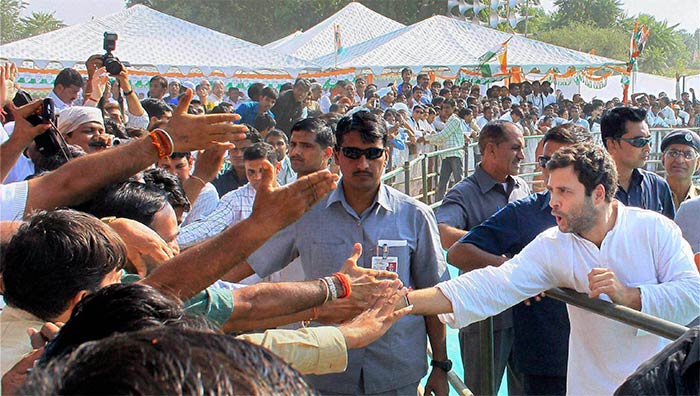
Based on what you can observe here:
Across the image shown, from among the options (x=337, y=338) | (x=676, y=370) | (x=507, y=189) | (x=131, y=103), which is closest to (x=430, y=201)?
(x=131, y=103)

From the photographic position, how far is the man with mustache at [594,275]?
8.95 ft

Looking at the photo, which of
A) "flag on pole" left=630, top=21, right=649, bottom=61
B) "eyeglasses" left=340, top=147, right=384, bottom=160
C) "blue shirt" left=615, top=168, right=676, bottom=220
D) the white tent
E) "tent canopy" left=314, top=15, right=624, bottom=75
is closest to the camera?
"eyeglasses" left=340, top=147, right=384, bottom=160

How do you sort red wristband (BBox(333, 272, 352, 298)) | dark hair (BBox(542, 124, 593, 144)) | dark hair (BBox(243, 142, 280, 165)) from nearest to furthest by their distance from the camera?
red wristband (BBox(333, 272, 352, 298)) → dark hair (BBox(542, 124, 593, 144)) → dark hair (BBox(243, 142, 280, 165))

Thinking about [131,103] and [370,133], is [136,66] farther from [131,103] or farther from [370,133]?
[370,133]

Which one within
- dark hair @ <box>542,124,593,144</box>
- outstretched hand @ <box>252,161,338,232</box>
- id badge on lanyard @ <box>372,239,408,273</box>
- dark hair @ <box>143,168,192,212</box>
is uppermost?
outstretched hand @ <box>252,161,338,232</box>

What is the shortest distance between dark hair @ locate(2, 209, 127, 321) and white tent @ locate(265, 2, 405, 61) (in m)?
23.0

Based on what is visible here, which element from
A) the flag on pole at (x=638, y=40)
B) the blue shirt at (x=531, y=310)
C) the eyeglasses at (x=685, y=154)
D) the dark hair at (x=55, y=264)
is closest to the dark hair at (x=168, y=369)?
the dark hair at (x=55, y=264)

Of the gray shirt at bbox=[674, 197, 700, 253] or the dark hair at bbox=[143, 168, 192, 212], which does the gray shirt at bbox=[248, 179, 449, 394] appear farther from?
the gray shirt at bbox=[674, 197, 700, 253]

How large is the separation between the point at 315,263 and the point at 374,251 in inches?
10.5

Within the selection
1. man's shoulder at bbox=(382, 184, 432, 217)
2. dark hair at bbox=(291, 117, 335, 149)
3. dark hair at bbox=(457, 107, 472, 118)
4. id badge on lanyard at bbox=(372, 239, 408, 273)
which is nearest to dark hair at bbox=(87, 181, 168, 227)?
id badge on lanyard at bbox=(372, 239, 408, 273)

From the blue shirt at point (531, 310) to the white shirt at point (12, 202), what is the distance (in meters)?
2.02

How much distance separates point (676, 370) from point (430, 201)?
925 cm

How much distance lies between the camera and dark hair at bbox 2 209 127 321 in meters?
1.84

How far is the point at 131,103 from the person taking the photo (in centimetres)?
631
